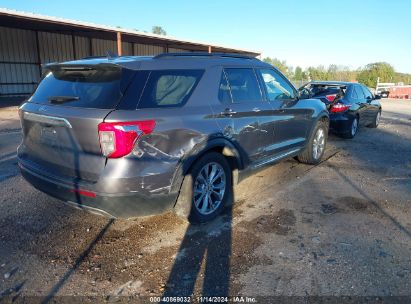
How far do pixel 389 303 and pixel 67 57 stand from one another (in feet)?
82.2

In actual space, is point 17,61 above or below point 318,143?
above

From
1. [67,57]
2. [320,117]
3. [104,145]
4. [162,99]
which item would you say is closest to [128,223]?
[104,145]

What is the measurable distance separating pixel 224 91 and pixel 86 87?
1.54m

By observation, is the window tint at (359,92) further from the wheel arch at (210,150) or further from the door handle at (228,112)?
the door handle at (228,112)

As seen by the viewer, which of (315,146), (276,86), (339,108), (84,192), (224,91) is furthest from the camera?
(339,108)

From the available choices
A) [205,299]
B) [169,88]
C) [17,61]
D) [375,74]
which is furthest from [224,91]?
[375,74]

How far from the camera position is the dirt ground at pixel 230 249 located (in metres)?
2.77

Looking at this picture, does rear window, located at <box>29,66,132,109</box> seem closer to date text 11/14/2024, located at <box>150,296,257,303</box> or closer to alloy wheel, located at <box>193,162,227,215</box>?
alloy wheel, located at <box>193,162,227,215</box>

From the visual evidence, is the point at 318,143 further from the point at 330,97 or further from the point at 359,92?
the point at 359,92

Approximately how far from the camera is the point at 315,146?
6379 millimetres

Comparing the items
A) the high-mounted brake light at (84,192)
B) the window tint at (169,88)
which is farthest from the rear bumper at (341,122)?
the high-mounted brake light at (84,192)

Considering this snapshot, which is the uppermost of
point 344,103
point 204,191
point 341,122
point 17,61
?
point 17,61

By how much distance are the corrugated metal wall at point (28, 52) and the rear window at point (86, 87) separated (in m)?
18.6

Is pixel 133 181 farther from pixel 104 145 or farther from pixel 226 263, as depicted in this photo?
pixel 226 263
